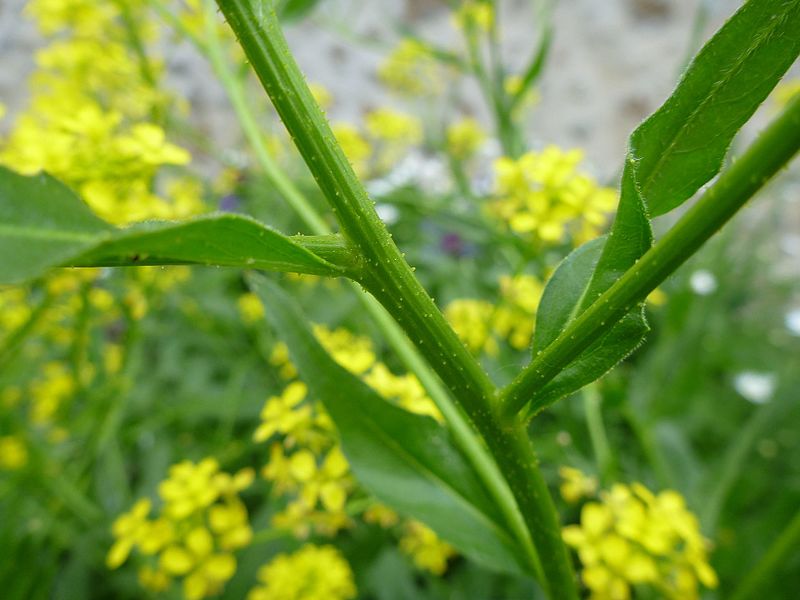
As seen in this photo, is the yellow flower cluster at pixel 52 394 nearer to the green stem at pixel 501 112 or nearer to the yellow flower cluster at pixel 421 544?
the yellow flower cluster at pixel 421 544

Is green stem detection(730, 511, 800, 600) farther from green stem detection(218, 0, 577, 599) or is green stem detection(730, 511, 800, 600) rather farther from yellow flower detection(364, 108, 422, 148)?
yellow flower detection(364, 108, 422, 148)

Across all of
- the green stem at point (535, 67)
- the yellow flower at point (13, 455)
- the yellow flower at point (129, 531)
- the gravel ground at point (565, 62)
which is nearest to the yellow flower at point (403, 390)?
the yellow flower at point (129, 531)


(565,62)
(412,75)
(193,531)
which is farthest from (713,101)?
(565,62)

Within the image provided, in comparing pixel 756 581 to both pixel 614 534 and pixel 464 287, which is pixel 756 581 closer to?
pixel 614 534

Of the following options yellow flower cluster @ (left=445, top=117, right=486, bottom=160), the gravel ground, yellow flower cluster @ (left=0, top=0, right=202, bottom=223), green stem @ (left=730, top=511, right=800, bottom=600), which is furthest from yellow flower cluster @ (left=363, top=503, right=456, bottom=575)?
the gravel ground

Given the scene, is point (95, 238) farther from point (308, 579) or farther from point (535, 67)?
point (535, 67)

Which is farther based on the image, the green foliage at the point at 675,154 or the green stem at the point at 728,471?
the green stem at the point at 728,471

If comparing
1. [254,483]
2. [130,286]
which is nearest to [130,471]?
[254,483]
